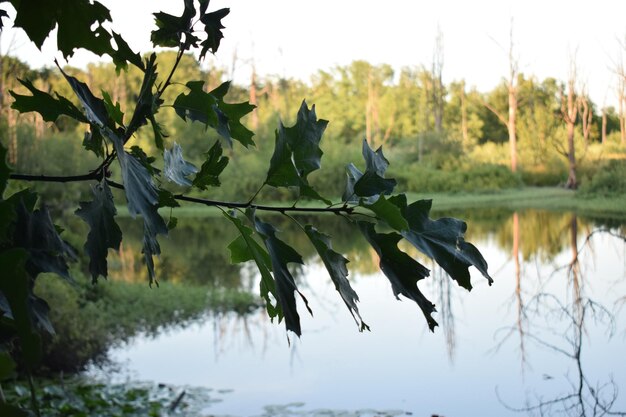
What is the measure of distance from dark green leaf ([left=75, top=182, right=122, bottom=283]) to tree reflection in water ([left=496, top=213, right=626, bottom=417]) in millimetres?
2549

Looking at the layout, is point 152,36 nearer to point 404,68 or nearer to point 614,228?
point 614,228

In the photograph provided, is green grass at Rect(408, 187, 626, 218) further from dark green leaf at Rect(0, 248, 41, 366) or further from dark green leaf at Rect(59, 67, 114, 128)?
dark green leaf at Rect(0, 248, 41, 366)

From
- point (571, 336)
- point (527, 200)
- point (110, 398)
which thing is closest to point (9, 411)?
point (110, 398)

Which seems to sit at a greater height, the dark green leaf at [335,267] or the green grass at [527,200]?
the dark green leaf at [335,267]

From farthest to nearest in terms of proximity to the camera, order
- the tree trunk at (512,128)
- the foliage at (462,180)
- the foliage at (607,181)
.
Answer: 1. the tree trunk at (512,128)
2. the foliage at (462,180)
3. the foliage at (607,181)

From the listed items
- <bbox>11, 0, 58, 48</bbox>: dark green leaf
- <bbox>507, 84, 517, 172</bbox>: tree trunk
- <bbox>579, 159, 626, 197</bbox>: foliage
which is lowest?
<bbox>579, 159, 626, 197</bbox>: foliage

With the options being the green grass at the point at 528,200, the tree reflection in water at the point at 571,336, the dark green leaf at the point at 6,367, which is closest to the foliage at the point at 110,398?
the tree reflection in water at the point at 571,336

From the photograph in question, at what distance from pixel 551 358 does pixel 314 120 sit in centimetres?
598

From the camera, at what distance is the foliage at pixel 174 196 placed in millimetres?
302

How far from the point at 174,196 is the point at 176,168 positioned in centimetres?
7

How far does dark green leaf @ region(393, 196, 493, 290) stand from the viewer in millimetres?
328

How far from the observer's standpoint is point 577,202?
11070 millimetres

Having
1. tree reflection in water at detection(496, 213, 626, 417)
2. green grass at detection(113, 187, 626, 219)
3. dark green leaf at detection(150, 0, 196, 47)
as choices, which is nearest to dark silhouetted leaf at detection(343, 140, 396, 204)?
dark green leaf at detection(150, 0, 196, 47)

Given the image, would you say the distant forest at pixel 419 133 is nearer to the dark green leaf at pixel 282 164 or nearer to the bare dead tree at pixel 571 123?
the bare dead tree at pixel 571 123
